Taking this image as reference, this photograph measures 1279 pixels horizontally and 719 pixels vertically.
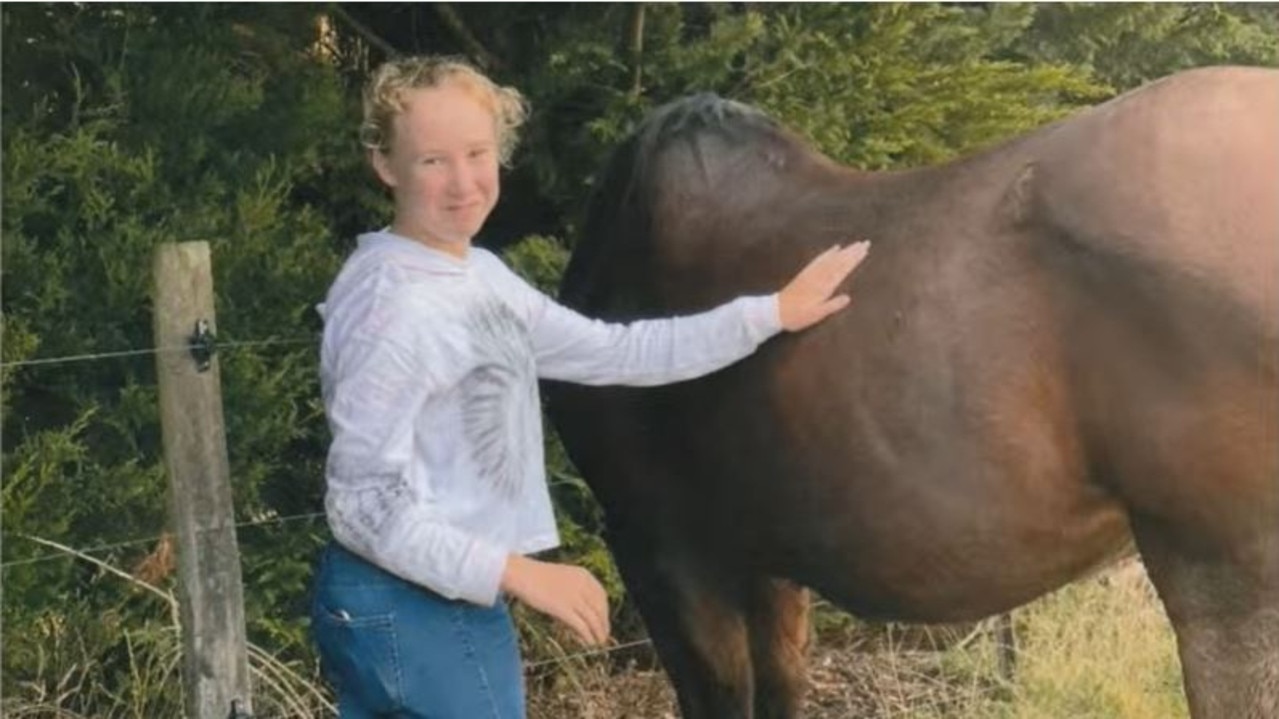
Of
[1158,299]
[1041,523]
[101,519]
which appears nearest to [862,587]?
[1041,523]

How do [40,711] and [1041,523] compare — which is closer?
[1041,523]

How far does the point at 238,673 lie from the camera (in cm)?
364

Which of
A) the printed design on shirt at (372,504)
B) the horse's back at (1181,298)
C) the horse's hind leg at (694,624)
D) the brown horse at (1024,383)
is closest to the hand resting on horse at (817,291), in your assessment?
the brown horse at (1024,383)

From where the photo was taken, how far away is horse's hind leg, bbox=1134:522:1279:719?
9.41 ft

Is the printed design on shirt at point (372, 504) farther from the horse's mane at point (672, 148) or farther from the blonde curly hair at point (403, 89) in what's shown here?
the horse's mane at point (672, 148)

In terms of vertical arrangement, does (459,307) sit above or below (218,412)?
above

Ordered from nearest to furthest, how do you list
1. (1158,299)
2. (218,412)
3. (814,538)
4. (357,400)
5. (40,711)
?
(357,400)
(1158,299)
(814,538)
(218,412)
(40,711)

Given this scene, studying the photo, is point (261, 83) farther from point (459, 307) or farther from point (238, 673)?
point (459, 307)

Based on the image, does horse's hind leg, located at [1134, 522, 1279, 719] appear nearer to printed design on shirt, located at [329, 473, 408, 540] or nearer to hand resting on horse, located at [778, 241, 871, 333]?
hand resting on horse, located at [778, 241, 871, 333]

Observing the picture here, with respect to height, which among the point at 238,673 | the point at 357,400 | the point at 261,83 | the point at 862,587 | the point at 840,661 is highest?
the point at 261,83

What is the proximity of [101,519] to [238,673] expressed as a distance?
102cm

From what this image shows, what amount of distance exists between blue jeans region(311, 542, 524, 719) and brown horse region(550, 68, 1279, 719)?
0.91m

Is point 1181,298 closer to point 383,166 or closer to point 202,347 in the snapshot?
point 383,166

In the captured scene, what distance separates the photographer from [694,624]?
151 inches
